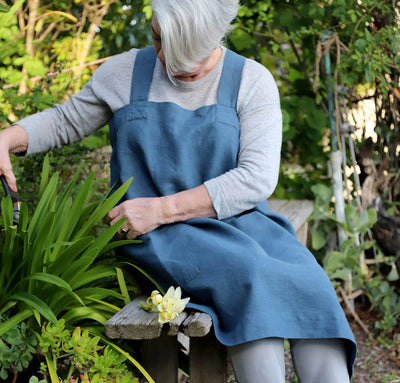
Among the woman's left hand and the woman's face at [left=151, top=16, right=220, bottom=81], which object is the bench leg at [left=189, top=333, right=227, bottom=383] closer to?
the woman's left hand

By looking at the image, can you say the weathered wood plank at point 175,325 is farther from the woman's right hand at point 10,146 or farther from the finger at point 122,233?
the woman's right hand at point 10,146

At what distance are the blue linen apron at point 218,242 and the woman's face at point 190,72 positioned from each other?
0.21ft

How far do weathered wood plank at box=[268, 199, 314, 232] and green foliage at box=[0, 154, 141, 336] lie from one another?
1365 millimetres

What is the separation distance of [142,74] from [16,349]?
959 millimetres

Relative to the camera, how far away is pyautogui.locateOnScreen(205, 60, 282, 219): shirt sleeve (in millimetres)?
1979

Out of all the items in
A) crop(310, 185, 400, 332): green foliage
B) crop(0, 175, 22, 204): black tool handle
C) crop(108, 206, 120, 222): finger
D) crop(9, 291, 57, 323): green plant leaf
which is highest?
crop(0, 175, 22, 204): black tool handle

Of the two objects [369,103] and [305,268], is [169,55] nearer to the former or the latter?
[305,268]

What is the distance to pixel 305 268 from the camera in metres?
1.90

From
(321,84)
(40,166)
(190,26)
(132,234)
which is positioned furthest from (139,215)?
(321,84)

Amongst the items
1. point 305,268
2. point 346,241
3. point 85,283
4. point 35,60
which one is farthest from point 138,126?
point 346,241

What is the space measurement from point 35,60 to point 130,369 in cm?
178

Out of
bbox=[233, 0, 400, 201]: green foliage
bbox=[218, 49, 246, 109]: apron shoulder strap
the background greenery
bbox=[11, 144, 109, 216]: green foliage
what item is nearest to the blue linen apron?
bbox=[218, 49, 246, 109]: apron shoulder strap

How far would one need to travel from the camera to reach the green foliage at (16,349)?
1.82 m

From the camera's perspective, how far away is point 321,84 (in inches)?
139
